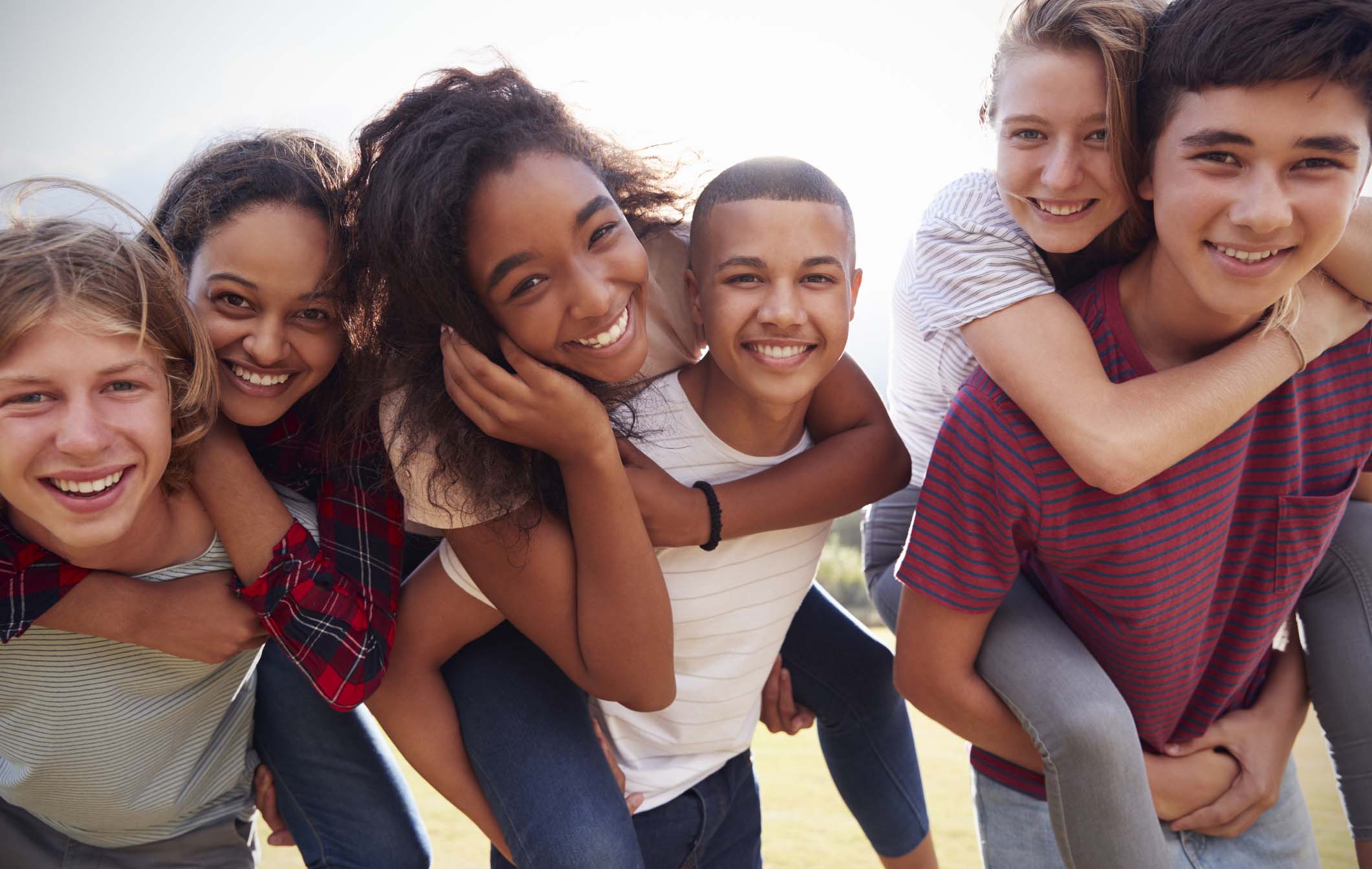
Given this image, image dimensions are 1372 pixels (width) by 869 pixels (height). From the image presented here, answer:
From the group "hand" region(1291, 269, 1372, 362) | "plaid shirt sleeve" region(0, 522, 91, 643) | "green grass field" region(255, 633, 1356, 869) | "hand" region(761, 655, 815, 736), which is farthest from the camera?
"green grass field" region(255, 633, 1356, 869)

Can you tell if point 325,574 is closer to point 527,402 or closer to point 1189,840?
point 527,402

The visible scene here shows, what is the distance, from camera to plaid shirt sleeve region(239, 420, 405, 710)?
193 cm

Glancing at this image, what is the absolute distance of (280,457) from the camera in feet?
7.14

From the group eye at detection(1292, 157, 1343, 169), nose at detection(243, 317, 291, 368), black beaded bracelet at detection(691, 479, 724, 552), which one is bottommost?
black beaded bracelet at detection(691, 479, 724, 552)

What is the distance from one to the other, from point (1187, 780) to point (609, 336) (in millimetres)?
1532

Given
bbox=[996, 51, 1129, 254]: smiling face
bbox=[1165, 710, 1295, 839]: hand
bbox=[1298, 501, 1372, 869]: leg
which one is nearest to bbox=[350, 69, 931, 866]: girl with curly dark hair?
bbox=[996, 51, 1129, 254]: smiling face

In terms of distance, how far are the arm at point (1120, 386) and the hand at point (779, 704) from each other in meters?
0.96

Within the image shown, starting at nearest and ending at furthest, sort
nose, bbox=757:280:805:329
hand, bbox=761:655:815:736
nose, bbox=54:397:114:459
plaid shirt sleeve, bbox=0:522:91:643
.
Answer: nose, bbox=54:397:114:459 → plaid shirt sleeve, bbox=0:522:91:643 → nose, bbox=757:280:805:329 → hand, bbox=761:655:815:736

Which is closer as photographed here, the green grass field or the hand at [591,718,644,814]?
the hand at [591,718,644,814]

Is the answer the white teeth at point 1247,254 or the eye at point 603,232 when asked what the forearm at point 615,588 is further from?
the white teeth at point 1247,254

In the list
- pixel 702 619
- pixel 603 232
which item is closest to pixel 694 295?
pixel 603 232

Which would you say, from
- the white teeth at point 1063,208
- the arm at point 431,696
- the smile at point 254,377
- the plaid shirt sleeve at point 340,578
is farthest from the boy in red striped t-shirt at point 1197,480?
the smile at point 254,377

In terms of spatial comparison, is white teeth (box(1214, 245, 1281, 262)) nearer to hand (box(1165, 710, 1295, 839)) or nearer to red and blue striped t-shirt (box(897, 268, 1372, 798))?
red and blue striped t-shirt (box(897, 268, 1372, 798))

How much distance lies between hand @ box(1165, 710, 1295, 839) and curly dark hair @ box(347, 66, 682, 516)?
1.48 metres
